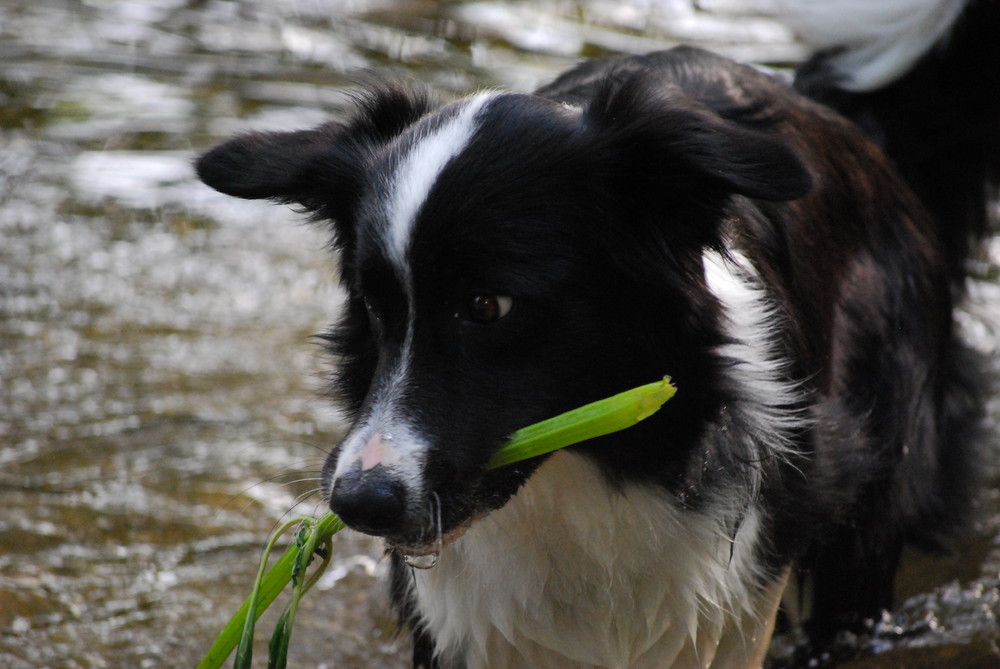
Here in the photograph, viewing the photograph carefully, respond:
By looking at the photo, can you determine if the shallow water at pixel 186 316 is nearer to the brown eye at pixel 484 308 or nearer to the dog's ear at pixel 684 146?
the brown eye at pixel 484 308

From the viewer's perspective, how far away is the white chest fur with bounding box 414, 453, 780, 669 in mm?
2709

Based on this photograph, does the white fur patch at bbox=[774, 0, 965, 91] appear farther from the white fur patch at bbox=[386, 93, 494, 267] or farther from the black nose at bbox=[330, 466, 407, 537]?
the black nose at bbox=[330, 466, 407, 537]

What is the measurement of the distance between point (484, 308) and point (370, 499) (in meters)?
0.44

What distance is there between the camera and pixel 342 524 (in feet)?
8.00

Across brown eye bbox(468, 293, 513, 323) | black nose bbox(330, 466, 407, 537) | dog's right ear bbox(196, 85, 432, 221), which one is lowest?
black nose bbox(330, 466, 407, 537)

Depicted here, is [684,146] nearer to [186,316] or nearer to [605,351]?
[605,351]

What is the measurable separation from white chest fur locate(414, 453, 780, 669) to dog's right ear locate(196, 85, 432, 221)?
766 millimetres

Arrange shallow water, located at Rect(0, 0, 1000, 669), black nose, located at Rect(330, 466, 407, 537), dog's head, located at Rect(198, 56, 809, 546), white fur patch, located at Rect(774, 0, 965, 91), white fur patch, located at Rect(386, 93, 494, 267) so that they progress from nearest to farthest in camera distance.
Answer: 1. black nose, located at Rect(330, 466, 407, 537)
2. dog's head, located at Rect(198, 56, 809, 546)
3. white fur patch, located at Rect(386, 93, 494, 267)
4. shallow water, located at Rect(0, 0, 1000, 669)
5. white fur patch, located at Rect(774, 0, 965, 91)

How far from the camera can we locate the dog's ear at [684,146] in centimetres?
227

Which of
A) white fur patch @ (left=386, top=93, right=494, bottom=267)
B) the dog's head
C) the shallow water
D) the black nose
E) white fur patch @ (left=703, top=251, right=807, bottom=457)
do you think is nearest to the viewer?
the black nose

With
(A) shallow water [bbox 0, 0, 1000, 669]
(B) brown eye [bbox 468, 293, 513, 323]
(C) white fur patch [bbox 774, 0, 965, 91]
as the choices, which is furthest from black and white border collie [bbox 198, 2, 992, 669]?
(C) white fur patch [bbox 774, 0, 965, 91]

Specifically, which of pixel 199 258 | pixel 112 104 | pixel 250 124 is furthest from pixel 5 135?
pixel 199 258

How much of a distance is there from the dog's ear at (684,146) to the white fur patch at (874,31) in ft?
4.56

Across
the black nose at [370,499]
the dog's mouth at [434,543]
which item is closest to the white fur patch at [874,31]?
the dog's mouth at [434,543]
